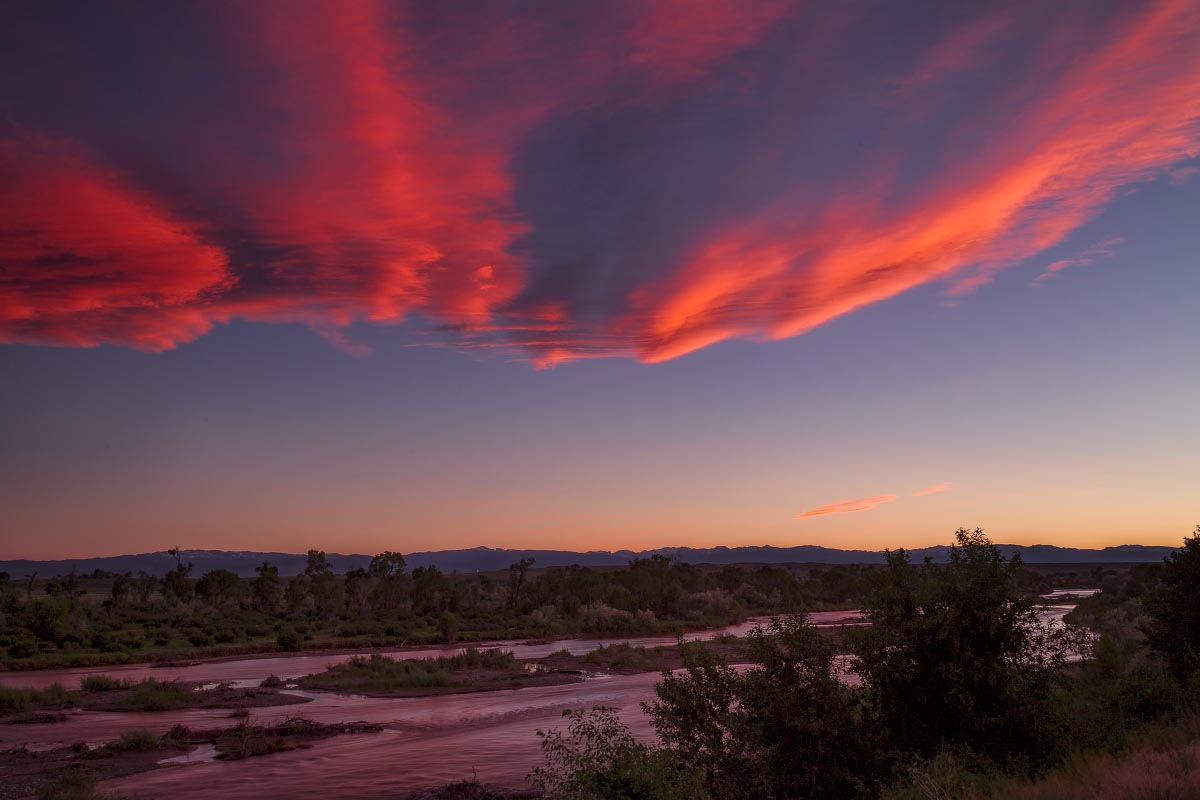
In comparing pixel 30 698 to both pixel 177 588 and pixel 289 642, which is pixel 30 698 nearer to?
pixel 289 642

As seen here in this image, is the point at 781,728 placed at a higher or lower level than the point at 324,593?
higher

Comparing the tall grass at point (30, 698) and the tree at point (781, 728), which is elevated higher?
the tree at point (781, 728)

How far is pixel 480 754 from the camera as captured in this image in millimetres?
24219

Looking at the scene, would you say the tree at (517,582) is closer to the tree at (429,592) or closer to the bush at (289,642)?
the tree at (429,592)

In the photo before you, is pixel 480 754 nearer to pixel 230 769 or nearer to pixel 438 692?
pixel 230 769

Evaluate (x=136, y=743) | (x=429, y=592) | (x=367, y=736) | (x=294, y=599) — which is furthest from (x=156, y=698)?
(x=429, y=592)

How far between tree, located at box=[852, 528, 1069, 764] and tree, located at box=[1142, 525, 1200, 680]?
7785 mm

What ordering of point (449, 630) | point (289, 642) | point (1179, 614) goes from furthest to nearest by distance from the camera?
1. point (449, 630)
2. point (289, 642)
3. point (1179, 614)

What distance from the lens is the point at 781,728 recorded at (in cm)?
1324

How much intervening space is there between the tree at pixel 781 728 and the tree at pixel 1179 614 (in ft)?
34.1

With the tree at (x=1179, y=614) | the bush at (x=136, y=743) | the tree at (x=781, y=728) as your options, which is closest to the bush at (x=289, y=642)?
the bush at (x=136, y=743)

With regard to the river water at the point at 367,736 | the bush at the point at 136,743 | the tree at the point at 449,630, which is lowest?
the tree at the point at 449,630

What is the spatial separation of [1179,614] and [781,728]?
1313cm

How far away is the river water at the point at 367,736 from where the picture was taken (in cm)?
2045
